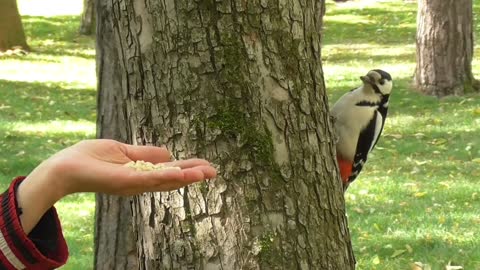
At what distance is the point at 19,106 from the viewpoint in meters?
12.7

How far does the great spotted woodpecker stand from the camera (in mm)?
5719

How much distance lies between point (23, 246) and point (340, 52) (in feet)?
52.8

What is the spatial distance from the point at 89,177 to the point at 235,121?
2.45ft

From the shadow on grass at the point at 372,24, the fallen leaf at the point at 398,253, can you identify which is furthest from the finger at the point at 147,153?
the shadow on grass at the point at 372,24

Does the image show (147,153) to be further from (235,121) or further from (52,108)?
(52,108)

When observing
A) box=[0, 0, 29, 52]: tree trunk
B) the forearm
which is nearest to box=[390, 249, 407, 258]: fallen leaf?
the forearm

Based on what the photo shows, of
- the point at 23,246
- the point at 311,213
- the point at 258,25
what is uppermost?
the point at 258,25

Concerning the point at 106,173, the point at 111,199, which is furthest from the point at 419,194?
the point at 106,173

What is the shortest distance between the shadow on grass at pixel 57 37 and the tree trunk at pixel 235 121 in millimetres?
14757

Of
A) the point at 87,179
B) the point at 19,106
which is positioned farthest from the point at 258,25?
the point at 19,106

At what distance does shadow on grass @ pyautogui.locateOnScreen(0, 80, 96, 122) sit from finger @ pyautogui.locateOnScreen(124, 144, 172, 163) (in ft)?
30.1

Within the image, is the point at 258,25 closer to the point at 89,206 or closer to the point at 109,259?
the point at 109,259

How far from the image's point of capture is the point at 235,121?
9.68 ft

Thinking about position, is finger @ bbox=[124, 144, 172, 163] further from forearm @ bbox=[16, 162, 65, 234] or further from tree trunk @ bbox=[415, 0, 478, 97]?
tree trunk @ bbox=[415, 0, 478, 97]
